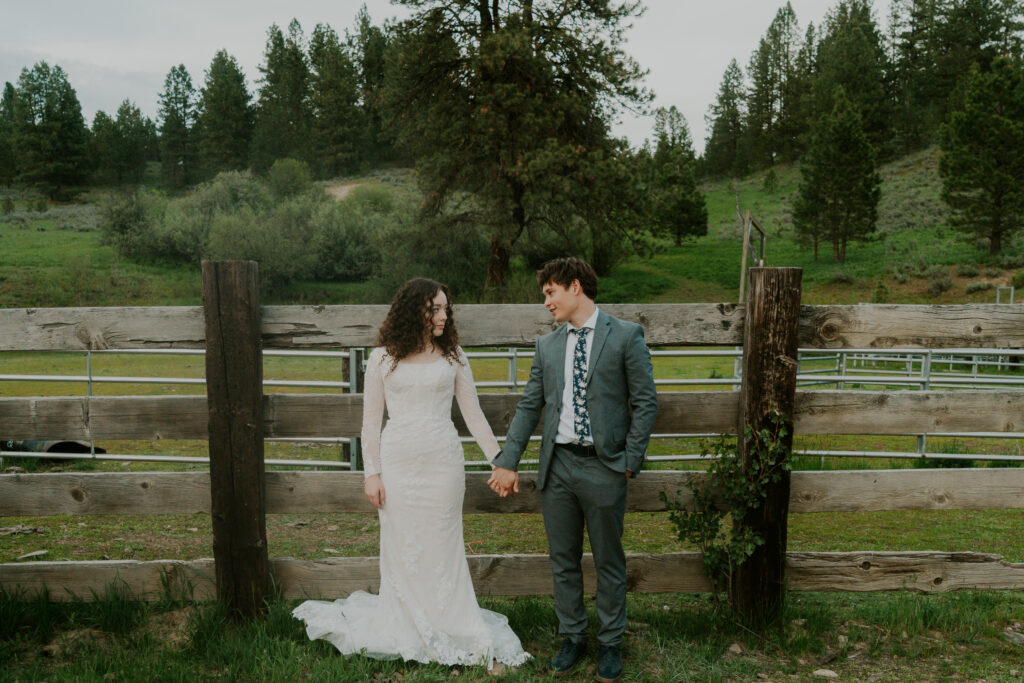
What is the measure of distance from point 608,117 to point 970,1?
173 ft

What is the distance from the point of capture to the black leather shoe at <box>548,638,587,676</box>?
11.1 feet

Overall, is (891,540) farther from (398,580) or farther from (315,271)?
(315,271)

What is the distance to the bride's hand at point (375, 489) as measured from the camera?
3547 millimetres

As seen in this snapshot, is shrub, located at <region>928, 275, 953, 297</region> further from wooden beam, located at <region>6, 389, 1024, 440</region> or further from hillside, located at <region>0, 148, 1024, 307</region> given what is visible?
wooden beam, located at <region>6, 389, 1024, 440</region>

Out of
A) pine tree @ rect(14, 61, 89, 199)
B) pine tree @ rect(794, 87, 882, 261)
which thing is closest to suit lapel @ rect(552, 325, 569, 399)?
pine tree @ rect(794, 87, 882, 261)

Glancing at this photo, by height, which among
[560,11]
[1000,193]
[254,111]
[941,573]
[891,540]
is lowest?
[891,540]

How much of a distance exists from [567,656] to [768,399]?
1.55 meters

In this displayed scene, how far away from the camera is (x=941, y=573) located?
13.2ft

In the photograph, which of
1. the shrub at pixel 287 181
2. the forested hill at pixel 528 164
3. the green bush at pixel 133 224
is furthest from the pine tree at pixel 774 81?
the green bush at pixel 133 224

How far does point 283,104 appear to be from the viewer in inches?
3182

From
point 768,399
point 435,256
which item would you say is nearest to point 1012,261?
point 435,256

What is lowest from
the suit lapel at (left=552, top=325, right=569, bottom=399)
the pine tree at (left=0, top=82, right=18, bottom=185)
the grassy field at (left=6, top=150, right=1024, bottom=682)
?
the grassy field at (left=6, top=150, right=1024, bottom=682)

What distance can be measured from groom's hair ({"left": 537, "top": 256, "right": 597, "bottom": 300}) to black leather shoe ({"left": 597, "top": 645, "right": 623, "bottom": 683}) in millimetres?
1583

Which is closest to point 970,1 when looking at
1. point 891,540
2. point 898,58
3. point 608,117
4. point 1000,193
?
point 898,58
